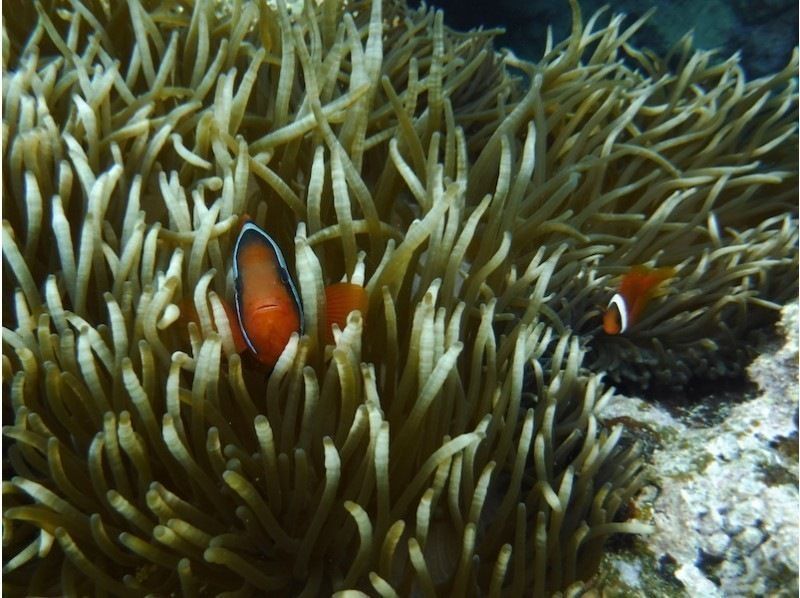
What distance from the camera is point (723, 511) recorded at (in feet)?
3.71

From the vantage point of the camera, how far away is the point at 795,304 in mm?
1542

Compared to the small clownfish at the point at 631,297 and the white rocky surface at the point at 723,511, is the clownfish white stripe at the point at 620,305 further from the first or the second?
the white rocky surface at the point at 723,511

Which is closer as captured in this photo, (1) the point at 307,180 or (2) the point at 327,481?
(2) the point at 327,481

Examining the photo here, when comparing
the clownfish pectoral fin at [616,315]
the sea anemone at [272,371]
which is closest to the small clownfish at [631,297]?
the clownfish pectoral fin at [616,315]

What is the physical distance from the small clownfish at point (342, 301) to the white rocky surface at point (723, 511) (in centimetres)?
57

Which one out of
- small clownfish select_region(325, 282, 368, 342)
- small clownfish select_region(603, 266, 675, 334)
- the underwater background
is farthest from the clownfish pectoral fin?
the underwater background

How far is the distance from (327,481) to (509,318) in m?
0.49

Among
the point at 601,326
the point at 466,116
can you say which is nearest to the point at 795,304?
the point at 601,326

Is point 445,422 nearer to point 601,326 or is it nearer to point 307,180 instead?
point 307,180

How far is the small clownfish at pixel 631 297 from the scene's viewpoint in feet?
4.97

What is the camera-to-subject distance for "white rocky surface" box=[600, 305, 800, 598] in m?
1.08

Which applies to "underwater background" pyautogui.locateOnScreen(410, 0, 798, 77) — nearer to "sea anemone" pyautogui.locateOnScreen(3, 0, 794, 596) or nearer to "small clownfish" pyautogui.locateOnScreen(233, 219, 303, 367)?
"sea anemone" pyautogui.locateOnScreen(3, 0, 794, 596)

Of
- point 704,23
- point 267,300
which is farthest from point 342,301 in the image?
point 704,23

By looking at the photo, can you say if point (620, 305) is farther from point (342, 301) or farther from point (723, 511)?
point (342, 301)
